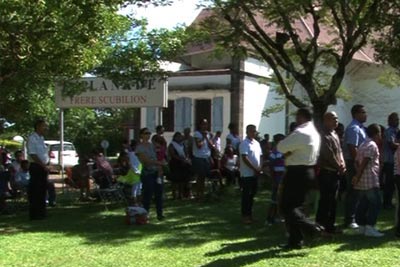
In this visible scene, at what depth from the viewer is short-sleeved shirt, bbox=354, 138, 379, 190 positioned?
30.1ft

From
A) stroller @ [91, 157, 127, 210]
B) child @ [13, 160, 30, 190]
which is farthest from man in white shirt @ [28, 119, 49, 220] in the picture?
child @ [13, 160, 30, 190]

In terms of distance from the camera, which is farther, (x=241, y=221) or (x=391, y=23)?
(x=391, y=23)

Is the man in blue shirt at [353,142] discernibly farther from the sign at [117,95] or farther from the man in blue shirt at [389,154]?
the sign at [117,95]

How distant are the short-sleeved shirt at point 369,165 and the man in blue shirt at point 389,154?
2.95 metres

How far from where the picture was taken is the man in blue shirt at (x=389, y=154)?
478 inches

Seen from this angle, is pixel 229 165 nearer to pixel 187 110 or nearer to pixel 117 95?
pixel 117 95

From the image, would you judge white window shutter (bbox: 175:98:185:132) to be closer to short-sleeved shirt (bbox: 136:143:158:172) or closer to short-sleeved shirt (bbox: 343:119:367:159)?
short-sleeved shirt (bbox: 136:143:158:172)

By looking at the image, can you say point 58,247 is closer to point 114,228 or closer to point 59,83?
point 114,228

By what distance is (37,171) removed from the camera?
1205 centimetres

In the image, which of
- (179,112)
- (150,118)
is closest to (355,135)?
(179,112)

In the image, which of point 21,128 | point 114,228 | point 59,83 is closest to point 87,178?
point 59,83

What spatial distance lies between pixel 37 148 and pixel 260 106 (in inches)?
810

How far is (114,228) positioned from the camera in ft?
35.7

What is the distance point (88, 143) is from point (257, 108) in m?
18.6
